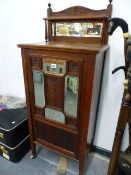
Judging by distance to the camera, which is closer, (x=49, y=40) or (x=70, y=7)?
(x=70, y=7)

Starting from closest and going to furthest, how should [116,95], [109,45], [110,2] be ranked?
[110,2] < [109,45] < [116,95]

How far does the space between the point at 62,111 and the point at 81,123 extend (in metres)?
0.17

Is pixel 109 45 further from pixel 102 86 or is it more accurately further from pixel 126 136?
pixel 126 136

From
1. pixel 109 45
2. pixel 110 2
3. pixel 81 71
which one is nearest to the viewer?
pixel 81 71

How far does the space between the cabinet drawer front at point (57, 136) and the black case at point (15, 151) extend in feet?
0.86

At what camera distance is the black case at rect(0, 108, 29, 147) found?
142cm

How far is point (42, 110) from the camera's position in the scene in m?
1.28

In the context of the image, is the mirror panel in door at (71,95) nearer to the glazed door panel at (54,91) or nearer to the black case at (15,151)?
the glazed door panel at (54,91)


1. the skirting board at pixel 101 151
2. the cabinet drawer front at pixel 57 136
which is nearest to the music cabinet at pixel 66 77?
the cabinet drawer front at pixel 57 136

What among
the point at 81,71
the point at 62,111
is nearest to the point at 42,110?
the point at 62,111

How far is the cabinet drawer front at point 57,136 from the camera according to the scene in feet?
4.17

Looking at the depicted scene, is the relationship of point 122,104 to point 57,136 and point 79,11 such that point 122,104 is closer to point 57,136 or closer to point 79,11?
point 57,136

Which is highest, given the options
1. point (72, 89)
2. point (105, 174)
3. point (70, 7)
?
point (70, 7)

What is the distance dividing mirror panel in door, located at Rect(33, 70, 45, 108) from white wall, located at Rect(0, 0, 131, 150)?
1.76ft
